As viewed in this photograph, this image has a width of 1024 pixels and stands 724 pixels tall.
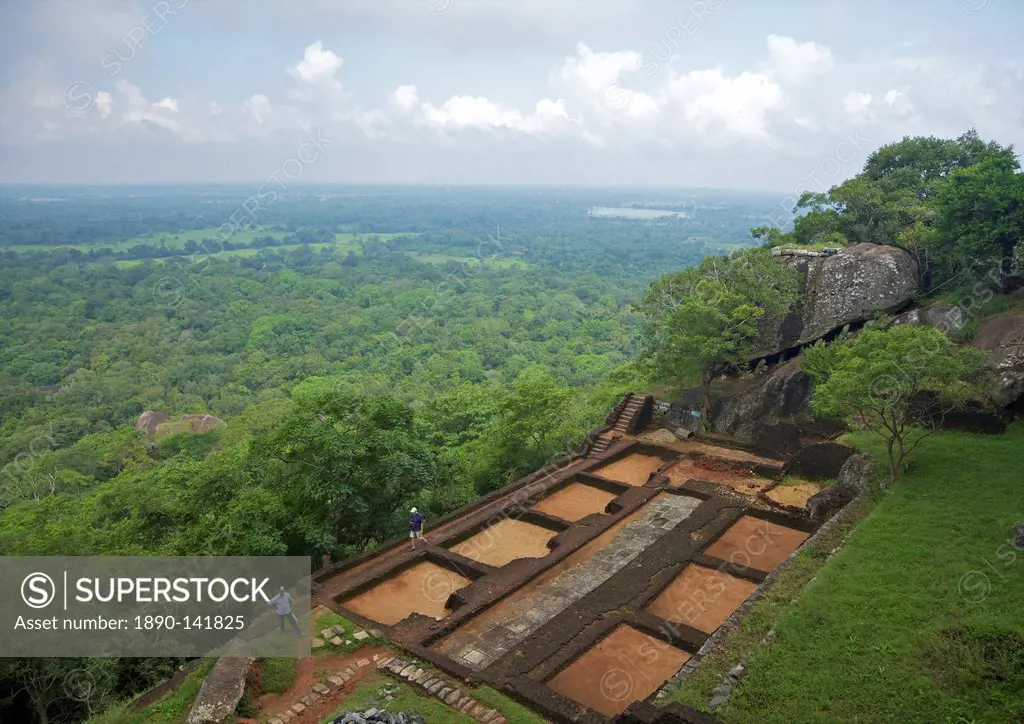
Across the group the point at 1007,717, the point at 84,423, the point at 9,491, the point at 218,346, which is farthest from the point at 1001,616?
the point at 218,346

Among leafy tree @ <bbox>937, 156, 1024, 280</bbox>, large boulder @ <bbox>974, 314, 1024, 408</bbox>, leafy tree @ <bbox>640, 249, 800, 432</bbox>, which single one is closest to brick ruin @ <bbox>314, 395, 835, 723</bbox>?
leafy tree @ <bbox>640, 249, 800, 432</bbox>

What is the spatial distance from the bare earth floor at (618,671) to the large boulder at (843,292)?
13493 mm

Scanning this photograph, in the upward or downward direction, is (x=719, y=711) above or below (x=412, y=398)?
above

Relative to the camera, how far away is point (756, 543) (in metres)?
13.6

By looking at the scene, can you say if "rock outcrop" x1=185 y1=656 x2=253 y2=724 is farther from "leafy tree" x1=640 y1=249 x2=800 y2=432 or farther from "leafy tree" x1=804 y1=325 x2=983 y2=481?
"leafy tree" x1=640 y1=249 x2=800 y2=432

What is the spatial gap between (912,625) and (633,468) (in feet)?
33.1

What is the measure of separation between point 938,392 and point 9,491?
38348 mm

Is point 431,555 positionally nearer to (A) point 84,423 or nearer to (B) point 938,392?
(B) point 938,392

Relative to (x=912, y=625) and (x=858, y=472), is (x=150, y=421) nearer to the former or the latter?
(x=858, y=472)

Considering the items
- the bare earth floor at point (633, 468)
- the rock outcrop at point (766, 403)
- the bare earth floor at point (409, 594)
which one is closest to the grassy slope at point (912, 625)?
the bare earth floor at point (409, 594)

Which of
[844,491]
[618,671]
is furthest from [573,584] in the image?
[844,491]

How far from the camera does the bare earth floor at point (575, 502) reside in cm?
1603

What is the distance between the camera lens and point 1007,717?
7090mm

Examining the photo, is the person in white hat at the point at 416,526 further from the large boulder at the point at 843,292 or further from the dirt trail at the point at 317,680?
the large boulder at the point at 843,292
